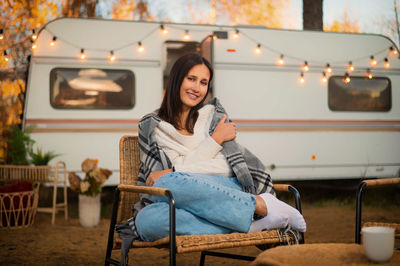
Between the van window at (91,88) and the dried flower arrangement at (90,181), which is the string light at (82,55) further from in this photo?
the dried flower arrangement at (90,181)

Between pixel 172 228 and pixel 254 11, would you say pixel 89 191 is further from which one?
pixel 254 11

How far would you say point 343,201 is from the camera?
6340 mm

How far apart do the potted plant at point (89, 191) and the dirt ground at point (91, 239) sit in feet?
0.41

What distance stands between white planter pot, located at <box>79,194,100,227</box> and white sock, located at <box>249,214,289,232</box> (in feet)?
10.7

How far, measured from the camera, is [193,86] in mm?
2404

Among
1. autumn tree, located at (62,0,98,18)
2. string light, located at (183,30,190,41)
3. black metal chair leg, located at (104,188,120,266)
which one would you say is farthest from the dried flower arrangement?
autumn tree, located at (62,0,98,18)

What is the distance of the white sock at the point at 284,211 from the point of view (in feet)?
6.22

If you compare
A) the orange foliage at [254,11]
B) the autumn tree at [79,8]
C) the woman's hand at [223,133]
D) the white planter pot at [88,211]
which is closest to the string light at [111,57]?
the white planter pot at [88,211]

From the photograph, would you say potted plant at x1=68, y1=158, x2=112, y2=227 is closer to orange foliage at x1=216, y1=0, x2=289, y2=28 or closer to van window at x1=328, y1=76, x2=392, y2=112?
van window at x1=328, y1=76, x2=392, y2=112

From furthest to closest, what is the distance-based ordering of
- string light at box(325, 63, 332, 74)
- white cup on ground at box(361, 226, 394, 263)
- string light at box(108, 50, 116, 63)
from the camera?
string light at box(325, 63, 332, 74) < string light at box(108, 50, 116, 63) < white cup on ground at box(361, 226, 394, 263)

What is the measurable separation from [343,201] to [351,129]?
1046 millimetres

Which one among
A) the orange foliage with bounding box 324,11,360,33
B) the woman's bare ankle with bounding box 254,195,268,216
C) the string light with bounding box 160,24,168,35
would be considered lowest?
the woman's bare ankle with bounding box 254,195,268,216

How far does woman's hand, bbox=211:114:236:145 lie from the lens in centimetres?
223

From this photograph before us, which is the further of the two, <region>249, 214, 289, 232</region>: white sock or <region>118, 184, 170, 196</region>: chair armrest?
Answer: <region>249, 214, 289, 232</region>: white sock
